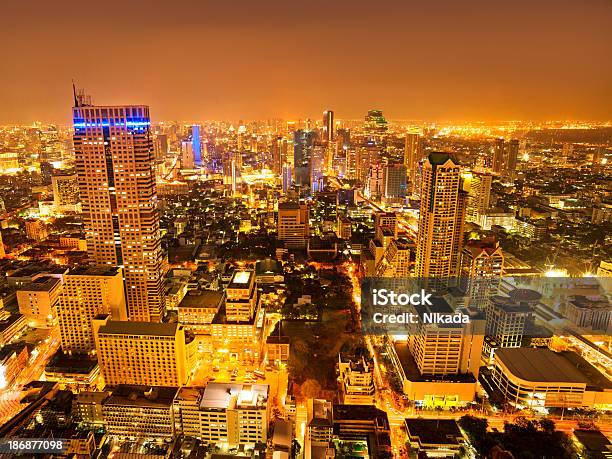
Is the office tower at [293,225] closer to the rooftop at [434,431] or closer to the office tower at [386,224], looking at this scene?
the office tower at [386,224]

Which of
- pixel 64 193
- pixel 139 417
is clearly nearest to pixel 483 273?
pixel 139 417

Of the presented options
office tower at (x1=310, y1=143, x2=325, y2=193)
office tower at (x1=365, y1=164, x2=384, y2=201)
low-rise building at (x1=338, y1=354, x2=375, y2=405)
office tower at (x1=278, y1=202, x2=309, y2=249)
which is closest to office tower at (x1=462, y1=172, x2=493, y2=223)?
office tower at (x1=365, y1=164, x2=384, y2=201)

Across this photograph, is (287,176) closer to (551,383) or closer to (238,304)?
(238,304)

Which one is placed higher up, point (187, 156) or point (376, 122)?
point (376, 122)

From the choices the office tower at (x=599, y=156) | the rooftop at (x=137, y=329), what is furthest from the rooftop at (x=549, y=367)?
the office tower at (x=599, y=156)

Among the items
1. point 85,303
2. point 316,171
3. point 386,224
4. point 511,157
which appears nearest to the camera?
point 85,303

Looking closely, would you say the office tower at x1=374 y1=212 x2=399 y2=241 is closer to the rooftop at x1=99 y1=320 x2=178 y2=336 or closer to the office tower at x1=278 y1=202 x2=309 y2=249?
the office tower at x1=278 y1=202 x2=309 y2=249
